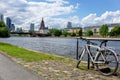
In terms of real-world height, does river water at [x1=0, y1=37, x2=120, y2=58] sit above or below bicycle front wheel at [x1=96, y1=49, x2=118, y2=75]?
below

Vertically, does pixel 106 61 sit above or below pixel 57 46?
above

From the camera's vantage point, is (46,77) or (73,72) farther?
(73,72)

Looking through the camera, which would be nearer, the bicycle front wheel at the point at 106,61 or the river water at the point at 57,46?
the bicycle front wheel at the point at 106,61

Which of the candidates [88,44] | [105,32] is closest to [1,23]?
[105,32]

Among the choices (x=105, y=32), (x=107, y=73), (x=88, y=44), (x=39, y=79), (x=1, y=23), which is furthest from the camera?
(x=105, y=32)

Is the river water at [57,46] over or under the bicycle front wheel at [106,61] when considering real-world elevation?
under

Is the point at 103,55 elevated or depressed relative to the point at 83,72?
elevated

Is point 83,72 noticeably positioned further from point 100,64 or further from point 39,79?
point 39,79

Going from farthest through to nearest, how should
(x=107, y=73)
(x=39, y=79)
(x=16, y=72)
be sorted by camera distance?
(x=16, y=72) → (x=107, y=73) → (x=39, y=79)

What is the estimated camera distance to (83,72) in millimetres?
9969

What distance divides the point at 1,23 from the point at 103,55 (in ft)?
406

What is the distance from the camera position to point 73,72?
998 cm

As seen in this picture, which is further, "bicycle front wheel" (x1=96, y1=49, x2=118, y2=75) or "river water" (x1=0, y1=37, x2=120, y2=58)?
"river water" (x1=0, y1=37, x2=120, y2=58)

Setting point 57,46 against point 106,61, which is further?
point 57,46
